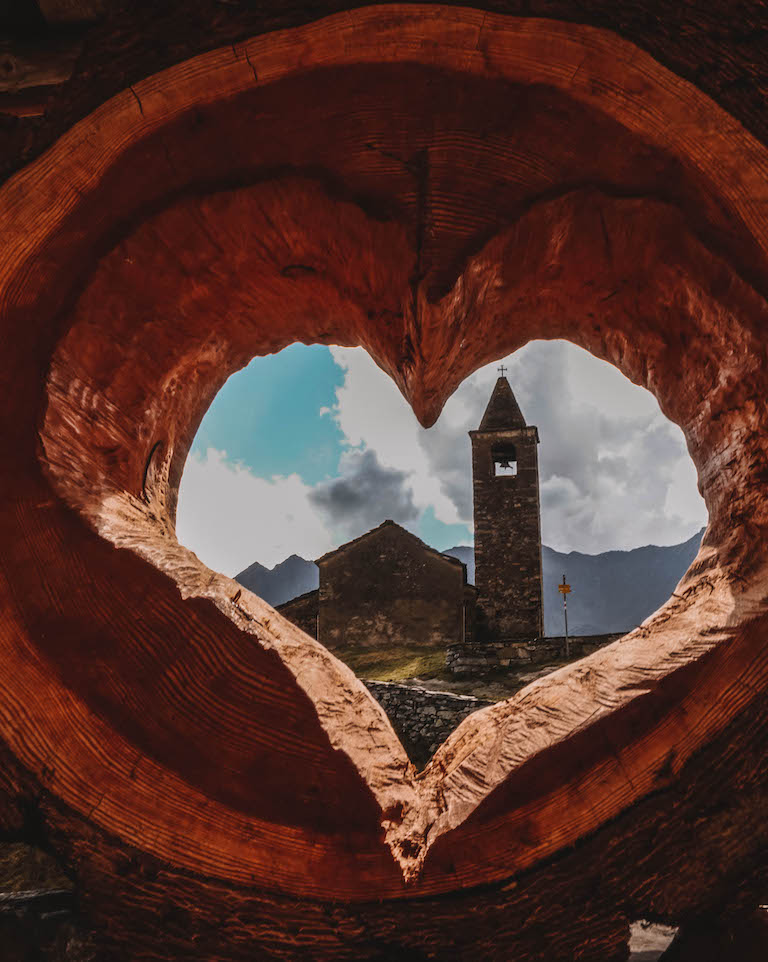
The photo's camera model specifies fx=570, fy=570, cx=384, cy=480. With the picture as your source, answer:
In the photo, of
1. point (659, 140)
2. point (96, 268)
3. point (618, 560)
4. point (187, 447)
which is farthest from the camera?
point (618, 560)

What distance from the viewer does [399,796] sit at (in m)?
1.23

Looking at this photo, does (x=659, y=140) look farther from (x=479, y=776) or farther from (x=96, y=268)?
(x=479, y=776)

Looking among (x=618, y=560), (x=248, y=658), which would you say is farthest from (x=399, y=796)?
(x=618, y=560)

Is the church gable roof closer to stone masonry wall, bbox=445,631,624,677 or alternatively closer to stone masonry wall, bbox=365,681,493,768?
stone masonry wall, bbox=445,631,624,677

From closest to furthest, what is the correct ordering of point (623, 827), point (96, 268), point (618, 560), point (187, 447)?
1. point (623, 827)
2. point (96, 268)
3. point (187, 447)
4. point (618, 560)

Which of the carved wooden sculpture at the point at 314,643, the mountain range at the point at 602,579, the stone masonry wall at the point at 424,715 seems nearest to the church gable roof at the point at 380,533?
the stone masonry wall at the point at 424,715

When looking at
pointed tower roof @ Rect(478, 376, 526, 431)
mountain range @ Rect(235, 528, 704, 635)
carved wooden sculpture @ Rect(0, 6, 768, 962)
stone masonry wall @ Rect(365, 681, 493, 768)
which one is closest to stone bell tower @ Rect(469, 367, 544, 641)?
pointed tower roof @ Rect(478, 376, 526, 431)

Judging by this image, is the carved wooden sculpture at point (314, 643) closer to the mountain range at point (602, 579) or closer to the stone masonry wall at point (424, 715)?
the stone masonry wall at point (424, 715)

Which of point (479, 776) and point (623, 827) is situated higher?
point (479, 776)

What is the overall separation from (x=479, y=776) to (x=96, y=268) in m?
1.43

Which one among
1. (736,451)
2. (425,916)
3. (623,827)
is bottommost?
(425,916)

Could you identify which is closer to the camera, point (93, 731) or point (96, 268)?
point (93, 731)

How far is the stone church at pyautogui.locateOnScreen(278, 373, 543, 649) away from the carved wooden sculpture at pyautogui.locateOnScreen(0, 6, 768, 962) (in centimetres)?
1393

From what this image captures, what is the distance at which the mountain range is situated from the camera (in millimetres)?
58844
